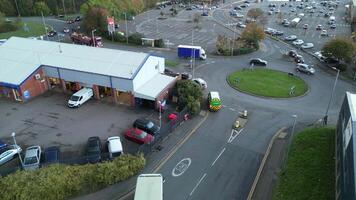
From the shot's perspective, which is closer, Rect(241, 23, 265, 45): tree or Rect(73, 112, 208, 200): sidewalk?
Rect(73, 112, 208, 200): sidewalk

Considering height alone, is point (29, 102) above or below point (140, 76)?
below

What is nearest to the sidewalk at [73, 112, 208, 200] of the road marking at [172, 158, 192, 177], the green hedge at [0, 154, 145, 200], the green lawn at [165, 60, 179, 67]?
the green hedge at [0, 154, 145, 200]

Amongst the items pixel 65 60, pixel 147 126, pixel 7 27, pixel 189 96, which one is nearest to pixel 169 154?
pixel 147 126

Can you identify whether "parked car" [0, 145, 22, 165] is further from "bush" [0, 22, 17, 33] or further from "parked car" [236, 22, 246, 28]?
"parked car" [236, 22, 246, 28]

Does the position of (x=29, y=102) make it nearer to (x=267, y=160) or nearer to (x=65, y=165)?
(x=65, y=165)

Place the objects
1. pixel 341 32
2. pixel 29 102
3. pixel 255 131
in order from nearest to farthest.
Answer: pixel 255 131 → pixel 29 102 → pixel 341 32

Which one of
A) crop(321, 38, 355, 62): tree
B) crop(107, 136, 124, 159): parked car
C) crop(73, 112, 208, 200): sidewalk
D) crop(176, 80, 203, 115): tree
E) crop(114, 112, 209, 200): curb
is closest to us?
crop(73, 112, 208, 200): sidewalk

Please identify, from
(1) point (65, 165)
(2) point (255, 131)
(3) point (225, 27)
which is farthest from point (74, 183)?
(3) point (225, 27)

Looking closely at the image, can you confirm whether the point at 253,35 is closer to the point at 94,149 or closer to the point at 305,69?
the point at 305,69
